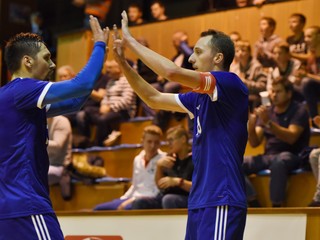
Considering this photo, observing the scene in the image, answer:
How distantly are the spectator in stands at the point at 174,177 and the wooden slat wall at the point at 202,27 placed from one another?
3.75 m

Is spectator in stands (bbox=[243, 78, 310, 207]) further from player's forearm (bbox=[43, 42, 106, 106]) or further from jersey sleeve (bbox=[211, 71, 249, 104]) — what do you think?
player's forearm (bbox=[43, 42, 106, 106])

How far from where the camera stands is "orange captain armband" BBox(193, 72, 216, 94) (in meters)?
3.75

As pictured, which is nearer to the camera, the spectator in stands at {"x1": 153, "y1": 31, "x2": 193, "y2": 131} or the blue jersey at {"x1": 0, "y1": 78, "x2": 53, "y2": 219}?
the blue jersey at {"x1": 0, "y1": 78, "x2": 53, "y2": 219}

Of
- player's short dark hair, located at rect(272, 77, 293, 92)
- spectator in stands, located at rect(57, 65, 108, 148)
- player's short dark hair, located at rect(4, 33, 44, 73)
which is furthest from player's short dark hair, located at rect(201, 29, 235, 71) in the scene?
spectator in stands, located at rect(57, 65, 108, 148)

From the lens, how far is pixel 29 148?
3.73 meters

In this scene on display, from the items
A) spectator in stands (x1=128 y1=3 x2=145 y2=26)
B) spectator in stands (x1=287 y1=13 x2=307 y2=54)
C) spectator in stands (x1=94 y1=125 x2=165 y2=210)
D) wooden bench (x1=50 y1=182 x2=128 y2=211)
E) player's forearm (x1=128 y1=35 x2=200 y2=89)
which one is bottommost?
wooden bench (x1=50 y1=182 x2=128 y2=211)

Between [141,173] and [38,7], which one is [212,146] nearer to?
[141,173]

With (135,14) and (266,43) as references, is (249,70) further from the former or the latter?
(135,14)

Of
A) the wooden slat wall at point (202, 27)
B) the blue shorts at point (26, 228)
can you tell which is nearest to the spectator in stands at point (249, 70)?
the wooden slat wall at point (202, 27)

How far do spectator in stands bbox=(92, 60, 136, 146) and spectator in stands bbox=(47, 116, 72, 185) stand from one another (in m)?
0.96

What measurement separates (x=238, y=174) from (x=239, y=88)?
0.46 m

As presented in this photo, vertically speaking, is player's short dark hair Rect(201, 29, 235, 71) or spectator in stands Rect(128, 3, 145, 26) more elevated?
spectator in stands Rect(128, 3, 145, 26)

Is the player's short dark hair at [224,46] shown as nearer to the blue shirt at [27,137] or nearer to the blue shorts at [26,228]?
the blue shirt at [27,137]

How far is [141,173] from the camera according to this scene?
726cm
